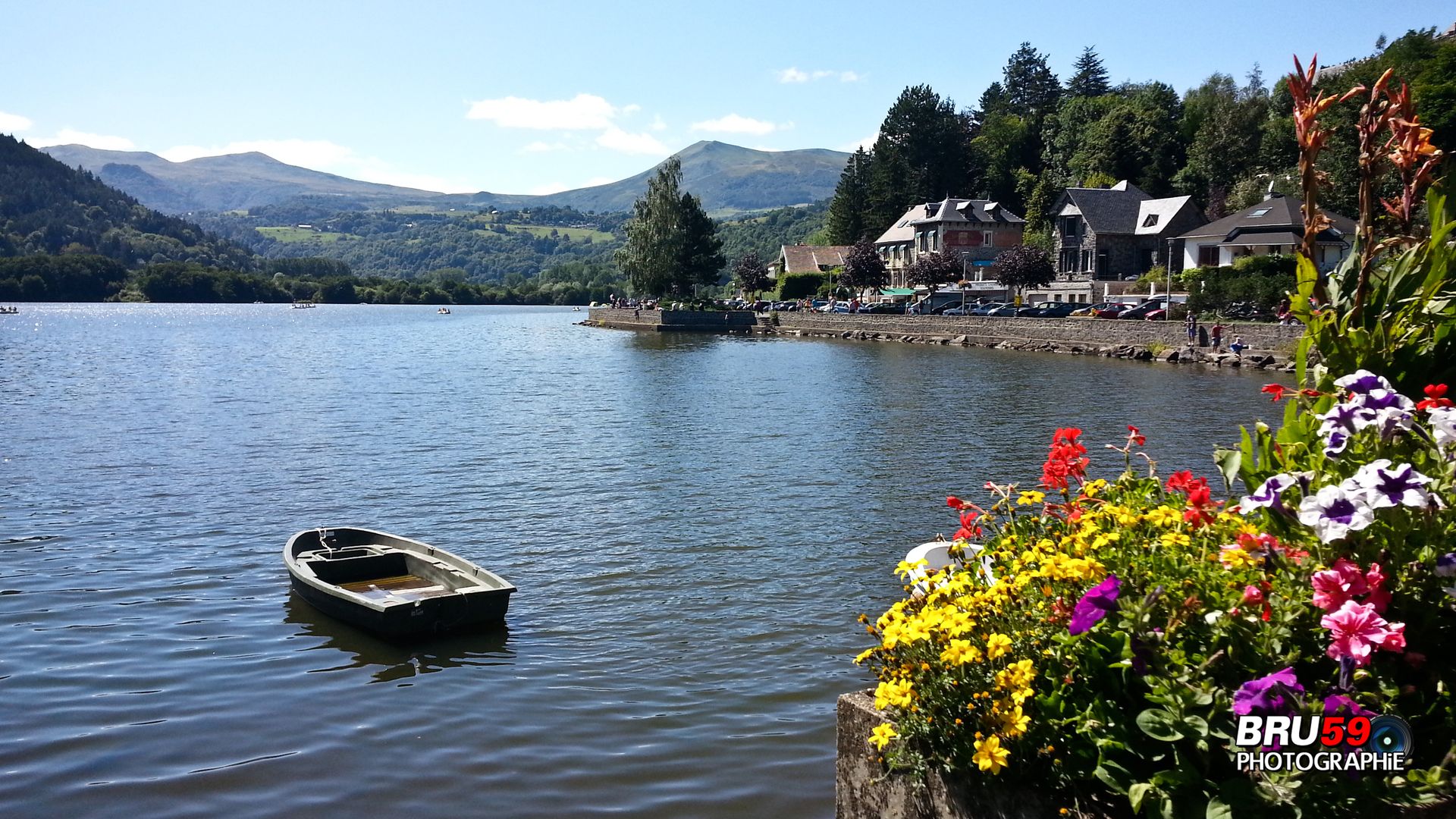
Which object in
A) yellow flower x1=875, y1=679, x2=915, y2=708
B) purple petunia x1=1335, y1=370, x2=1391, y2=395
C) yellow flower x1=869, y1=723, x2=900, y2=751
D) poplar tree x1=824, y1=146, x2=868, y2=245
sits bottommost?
yellow flower x1=869, y1=723, x2=900, y2=751

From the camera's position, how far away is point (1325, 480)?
4.77 metres

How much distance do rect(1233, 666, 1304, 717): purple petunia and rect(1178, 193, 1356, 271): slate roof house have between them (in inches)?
3125

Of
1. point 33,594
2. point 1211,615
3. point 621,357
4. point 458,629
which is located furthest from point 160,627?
point 621,357

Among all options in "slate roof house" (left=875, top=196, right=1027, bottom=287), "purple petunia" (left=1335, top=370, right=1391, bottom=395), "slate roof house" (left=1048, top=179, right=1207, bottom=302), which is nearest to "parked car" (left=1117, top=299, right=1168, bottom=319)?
"slate roof house" (left=1048, top=179, right=1207, bottom=302)

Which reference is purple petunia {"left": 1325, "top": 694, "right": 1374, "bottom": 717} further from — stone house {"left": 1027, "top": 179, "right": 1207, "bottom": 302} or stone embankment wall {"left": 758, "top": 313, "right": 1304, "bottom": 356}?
stone house {"left": 1027, "top": 179, "right": 1207, "bottom": 302}

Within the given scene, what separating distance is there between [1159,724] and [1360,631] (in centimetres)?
84

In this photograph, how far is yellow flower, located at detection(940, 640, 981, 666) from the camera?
5.02 m

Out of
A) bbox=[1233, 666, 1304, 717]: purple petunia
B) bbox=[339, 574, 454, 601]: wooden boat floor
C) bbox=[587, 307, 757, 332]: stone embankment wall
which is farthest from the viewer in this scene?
bbox=[587, 307, 757, 332]: stone embankment wall

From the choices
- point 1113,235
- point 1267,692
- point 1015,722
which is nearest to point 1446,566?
point 1267,692

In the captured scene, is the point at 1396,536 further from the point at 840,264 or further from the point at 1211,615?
the point at 840,264

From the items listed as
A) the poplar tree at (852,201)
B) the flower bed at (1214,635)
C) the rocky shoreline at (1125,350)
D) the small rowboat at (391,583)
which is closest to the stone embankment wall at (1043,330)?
the rocky shoreline at (1125,350)

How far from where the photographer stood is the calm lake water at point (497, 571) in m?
10.6

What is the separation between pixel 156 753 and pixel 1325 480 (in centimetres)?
1090

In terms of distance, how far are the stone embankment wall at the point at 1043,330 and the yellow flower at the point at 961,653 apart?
180 ft
